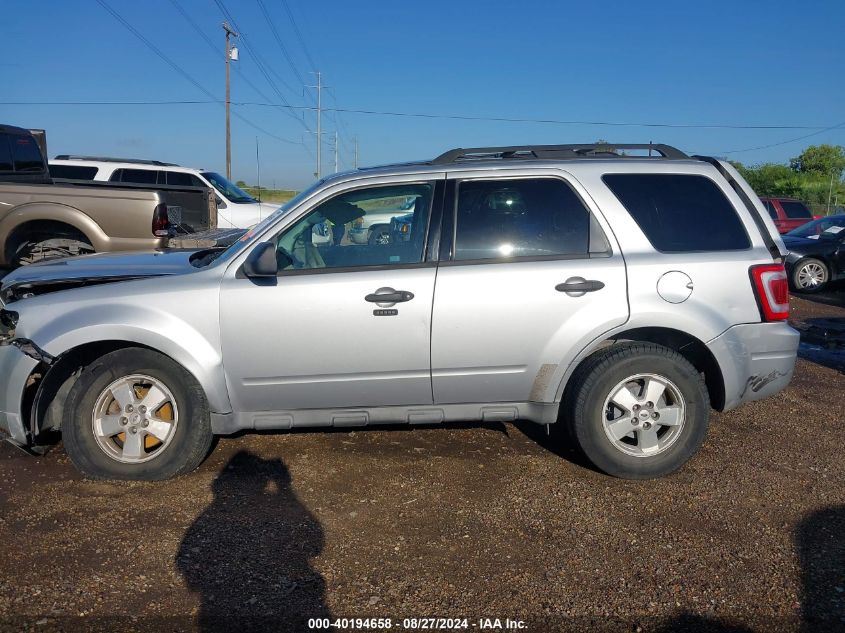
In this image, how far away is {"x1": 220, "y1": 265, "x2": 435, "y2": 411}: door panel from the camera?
13.7 ft

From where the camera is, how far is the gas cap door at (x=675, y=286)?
4.30 metres

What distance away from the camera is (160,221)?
891 centimetres

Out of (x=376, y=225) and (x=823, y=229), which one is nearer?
(x=376, y=225)

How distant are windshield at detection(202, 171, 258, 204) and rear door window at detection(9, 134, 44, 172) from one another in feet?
12.7

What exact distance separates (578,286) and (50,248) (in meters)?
7.45

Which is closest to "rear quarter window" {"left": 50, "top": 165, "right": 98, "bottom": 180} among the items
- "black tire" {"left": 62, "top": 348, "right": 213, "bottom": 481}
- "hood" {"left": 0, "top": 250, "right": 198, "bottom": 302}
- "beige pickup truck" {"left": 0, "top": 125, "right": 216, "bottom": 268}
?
"beige pickup truck" {"left": 0, "top": 125, "right": 216, "bottom": 268}

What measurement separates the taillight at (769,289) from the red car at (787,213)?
1678 cm

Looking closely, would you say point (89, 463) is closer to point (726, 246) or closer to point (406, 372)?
point (406, 372)

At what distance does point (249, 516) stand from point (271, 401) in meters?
0.69

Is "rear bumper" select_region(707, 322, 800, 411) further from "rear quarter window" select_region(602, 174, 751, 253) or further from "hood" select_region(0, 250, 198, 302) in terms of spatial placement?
"hood" select_region(0, 250, 198, 302)

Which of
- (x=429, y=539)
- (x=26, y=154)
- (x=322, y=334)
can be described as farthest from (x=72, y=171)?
(x=429, y=539)

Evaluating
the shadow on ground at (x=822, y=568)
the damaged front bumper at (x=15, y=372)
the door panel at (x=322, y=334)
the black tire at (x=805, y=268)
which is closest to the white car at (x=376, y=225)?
the door panel at (x=322, y=334)

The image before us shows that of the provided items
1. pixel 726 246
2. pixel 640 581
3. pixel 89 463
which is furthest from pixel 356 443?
pixel 726 246

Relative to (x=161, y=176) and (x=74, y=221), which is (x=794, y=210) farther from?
(x=74, y=221)
